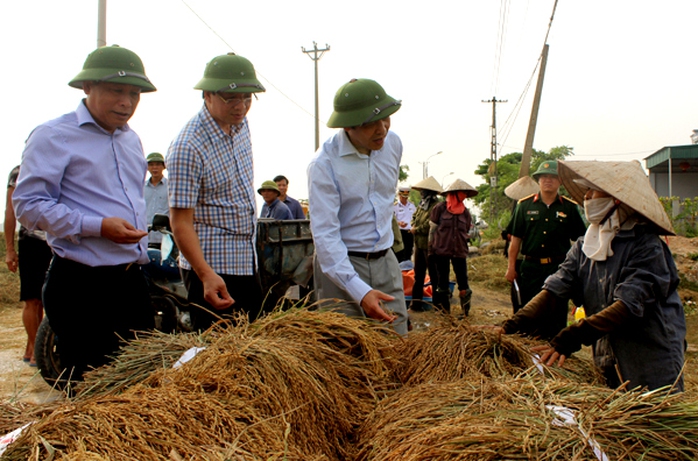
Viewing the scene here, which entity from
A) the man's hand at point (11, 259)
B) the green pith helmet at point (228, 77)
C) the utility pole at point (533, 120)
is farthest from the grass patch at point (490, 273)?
the green pith helmet at point (228, 77)

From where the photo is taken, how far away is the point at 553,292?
2.79 meters

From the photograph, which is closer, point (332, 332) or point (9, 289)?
point (332, 332)

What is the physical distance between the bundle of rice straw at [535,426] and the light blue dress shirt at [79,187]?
1.41 m

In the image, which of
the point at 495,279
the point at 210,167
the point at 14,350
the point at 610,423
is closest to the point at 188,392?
the point at 610,423

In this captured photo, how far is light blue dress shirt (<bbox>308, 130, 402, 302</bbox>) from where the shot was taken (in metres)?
2.65

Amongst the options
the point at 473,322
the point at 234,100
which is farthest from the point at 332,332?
the point at 473,322

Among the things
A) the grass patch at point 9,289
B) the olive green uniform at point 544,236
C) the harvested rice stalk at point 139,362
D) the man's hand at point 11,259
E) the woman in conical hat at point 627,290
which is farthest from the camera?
the grass patch at point 9,289

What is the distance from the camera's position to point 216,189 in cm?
260

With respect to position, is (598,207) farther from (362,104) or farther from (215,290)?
(215,290)

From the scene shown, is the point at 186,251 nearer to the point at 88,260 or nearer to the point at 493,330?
the point at 88,260

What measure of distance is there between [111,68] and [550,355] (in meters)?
2.24

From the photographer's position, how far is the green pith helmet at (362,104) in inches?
102

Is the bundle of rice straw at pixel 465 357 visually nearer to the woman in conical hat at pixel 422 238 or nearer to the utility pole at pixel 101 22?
the woman in conical hat at pixel 422 238

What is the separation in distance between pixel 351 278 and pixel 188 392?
1.24 m
